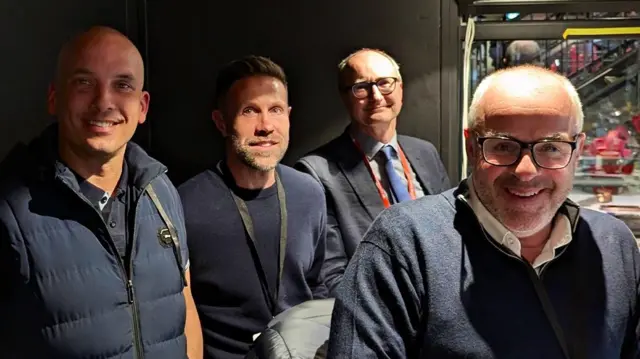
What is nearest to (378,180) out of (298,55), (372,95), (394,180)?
(394,180)

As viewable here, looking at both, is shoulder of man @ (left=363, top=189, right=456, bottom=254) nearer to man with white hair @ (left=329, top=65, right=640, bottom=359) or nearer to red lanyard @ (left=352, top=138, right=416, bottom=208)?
man with white hair @ (left=329, top=65, right=640, bottom=359)

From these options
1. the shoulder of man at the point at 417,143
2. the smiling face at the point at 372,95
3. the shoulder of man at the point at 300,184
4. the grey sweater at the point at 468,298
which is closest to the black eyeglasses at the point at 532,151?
the grey sweater at the point at 468,298

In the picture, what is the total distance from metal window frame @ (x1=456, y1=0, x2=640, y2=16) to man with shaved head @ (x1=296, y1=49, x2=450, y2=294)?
635mm

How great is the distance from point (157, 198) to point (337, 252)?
Result: 0.75 m

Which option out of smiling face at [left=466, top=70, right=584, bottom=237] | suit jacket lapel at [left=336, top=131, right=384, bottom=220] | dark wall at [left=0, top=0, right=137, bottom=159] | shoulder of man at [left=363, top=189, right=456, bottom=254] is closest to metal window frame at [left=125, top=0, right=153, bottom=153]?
dark wall at [left=0, top=0, right=137, bottom=159]

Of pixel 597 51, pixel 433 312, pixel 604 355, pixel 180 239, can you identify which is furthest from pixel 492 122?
pixel 597 51

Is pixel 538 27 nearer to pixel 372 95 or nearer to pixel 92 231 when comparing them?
pixel 372 95

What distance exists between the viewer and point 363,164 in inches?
93.4

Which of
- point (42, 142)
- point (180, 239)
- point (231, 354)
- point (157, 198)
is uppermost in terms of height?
point (42, 142)

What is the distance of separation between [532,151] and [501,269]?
0.24m

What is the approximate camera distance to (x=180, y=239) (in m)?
1.72

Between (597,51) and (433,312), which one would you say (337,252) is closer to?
(433,312)

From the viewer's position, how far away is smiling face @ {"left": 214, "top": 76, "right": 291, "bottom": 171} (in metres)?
2.05

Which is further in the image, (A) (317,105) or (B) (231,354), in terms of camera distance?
(A) (317,105)
